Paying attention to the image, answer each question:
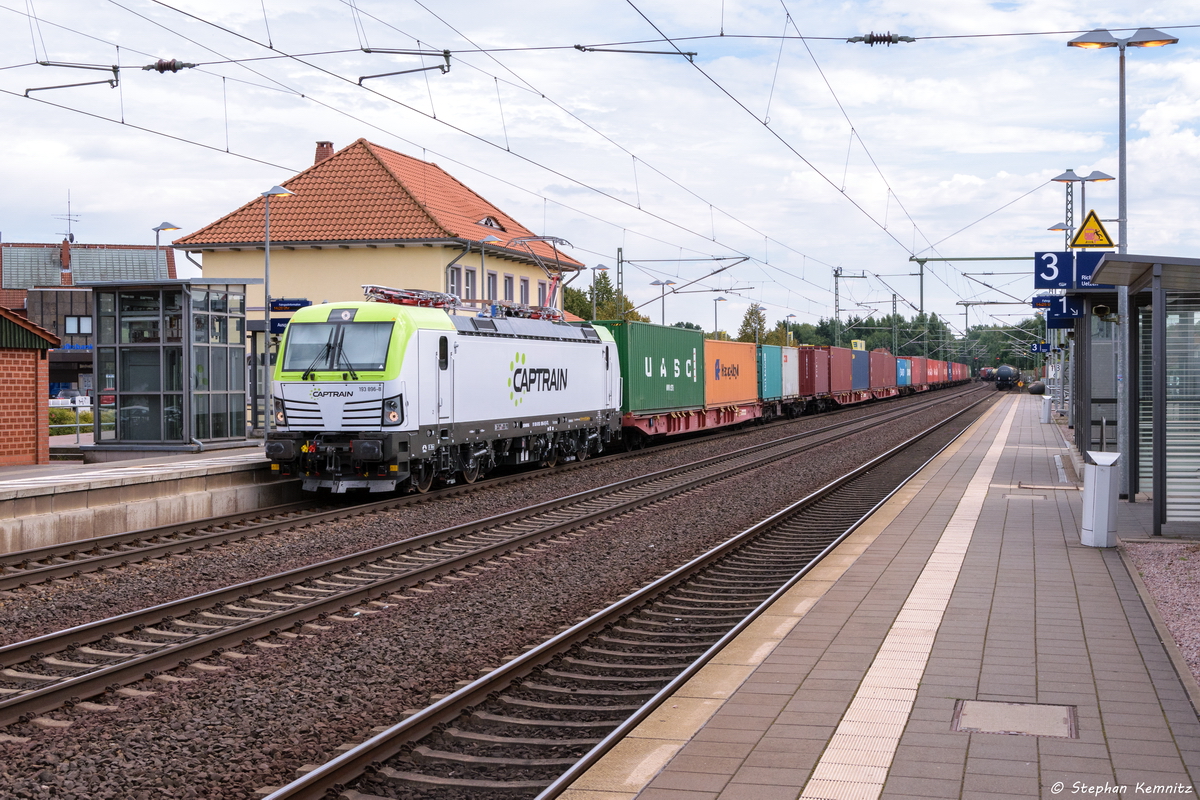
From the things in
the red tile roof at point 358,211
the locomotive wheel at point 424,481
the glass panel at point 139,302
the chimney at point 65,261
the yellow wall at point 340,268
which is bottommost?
the locomotive wheel at point 424,481

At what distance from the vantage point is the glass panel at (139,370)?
19672 millimetres


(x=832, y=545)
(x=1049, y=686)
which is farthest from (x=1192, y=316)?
(x=1049, y=686)

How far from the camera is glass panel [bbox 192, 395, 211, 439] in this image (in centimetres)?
1984

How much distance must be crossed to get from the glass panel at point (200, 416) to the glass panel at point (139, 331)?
1.29 m

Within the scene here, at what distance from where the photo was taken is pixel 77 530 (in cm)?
1357

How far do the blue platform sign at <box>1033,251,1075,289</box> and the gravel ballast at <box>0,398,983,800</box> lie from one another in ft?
23.0

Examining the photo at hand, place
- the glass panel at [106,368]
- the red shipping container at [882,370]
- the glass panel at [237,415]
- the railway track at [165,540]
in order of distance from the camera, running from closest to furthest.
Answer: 1. the railway track at [165,540]
2. the glass panel at [106,368]
3. the glass panel at [237,415]
4. the red shipping container at [882,370]

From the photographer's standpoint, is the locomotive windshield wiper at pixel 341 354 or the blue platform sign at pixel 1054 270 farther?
the blue platform sign at pixel 1054 270

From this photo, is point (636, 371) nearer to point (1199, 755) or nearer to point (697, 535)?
point (697, 535)

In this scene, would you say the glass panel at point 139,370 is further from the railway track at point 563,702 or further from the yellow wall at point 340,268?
the yellow wall at point 340,268

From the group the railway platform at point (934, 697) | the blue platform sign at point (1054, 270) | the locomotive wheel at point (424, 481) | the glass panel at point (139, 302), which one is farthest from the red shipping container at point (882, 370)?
the railway platform at point (934, 697)

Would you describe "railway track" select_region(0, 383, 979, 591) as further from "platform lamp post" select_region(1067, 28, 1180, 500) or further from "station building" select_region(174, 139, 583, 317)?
"station building" select_region(174, 139, 583, 317)

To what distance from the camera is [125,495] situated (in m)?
14.3

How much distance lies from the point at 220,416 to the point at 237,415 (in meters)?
0.56
